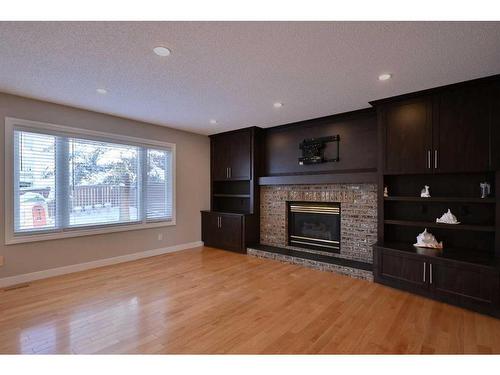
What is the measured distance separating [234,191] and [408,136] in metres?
3.63

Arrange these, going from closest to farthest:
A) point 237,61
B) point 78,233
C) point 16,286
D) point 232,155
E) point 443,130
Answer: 1. point 237,61
2. point 443,130
3. point 16,286
4. point 78,233
5. point 232,155

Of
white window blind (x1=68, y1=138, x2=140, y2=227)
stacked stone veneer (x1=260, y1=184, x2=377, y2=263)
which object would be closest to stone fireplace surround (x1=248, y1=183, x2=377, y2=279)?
stacked stone veneer (x1=260, y1=184, x2=377, y2=263)

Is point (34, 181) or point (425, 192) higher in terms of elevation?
point (34, 181)

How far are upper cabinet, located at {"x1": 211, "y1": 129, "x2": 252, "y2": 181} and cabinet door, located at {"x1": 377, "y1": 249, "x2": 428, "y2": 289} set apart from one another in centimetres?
286

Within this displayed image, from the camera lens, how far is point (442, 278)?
9.69 ft

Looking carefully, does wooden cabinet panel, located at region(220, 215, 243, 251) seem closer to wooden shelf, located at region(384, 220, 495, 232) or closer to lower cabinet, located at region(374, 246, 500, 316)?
lower cabinet, located at region(374, 246, 500, 316)

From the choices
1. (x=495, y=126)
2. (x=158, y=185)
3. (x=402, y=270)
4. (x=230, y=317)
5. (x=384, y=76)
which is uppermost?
(x=384, y=76)

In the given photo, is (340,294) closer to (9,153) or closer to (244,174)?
(244,174)

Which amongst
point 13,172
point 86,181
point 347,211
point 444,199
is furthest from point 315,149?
point 13,172

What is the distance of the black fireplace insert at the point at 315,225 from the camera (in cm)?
462

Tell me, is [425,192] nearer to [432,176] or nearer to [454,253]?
[432,176]
